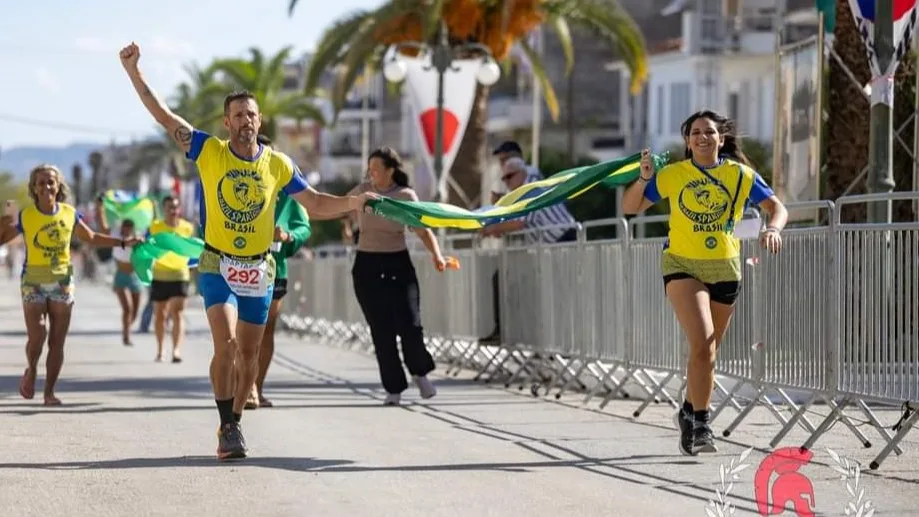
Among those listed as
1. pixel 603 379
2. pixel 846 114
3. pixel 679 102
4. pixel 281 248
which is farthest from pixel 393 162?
pixel 679 102

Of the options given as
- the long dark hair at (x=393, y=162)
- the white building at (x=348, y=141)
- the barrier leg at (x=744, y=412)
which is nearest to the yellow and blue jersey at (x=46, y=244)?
the long dark hair at (x=393, y=162)

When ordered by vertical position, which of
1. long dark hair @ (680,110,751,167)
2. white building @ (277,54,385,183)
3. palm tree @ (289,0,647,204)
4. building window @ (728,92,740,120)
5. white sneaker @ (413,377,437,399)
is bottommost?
white sneaker @ (413,377,437,399)

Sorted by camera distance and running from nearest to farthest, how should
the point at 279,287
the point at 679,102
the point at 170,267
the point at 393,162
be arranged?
the point at 279,287 < the point at 393,162 < the point at 170,267 < the point at 679,102

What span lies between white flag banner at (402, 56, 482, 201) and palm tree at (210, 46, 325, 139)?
32550mm

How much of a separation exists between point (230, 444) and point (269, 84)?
57682 millimetres

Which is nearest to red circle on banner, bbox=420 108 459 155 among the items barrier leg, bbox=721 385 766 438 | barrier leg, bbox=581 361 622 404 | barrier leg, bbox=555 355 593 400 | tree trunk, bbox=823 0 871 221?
tree trunk, bbox=823 0 871 221

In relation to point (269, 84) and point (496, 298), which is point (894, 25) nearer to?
point (496, 298)

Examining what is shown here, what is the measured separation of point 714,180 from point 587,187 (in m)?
1.86

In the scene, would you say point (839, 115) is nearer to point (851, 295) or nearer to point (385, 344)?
point (385, 344)

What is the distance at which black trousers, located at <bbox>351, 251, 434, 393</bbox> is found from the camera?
15.6 metres

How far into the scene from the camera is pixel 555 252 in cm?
1725

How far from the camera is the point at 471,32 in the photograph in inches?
1378

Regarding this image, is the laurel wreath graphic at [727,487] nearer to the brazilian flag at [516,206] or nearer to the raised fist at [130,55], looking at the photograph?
the brazilian flag at [516,206]

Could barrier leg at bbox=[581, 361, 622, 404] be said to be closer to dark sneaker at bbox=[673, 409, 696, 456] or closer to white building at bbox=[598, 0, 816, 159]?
dark sneaker at bbox=[673, 409, 696, 456]
